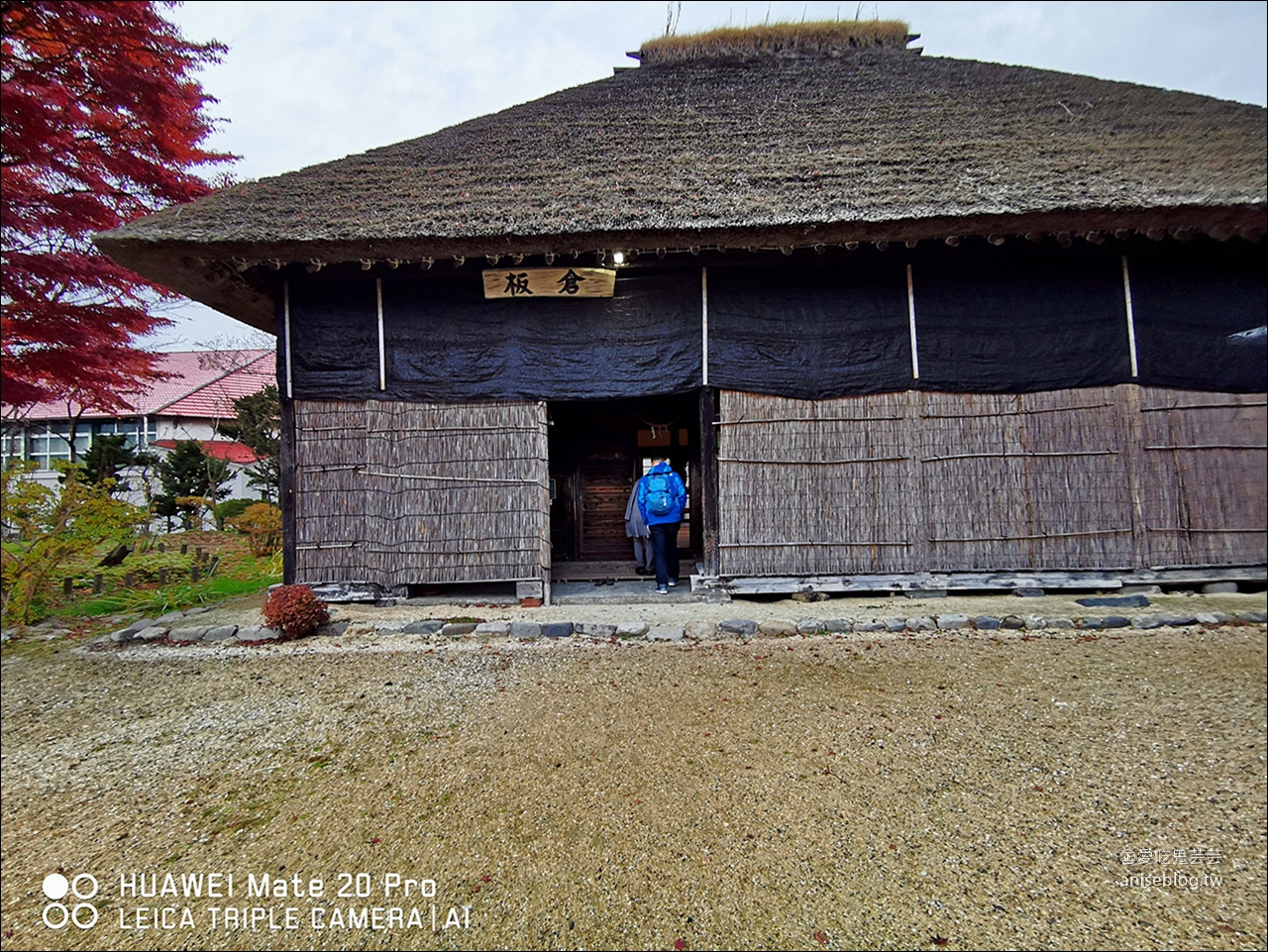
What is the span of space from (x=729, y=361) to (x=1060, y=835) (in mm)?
3845

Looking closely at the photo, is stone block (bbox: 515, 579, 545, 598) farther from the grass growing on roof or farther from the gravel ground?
the grass growing on roof

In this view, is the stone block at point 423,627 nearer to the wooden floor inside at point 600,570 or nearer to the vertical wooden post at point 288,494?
the vertical wooden post at point 288,494

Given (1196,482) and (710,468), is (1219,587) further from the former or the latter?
(710,468)

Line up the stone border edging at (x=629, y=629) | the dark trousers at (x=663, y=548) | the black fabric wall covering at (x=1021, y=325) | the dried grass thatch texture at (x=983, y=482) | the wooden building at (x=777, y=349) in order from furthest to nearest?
1. the dark trousers at (x=663, y=548)
2. the black fabric wall covering at (x=1021, y=325)
3. the dried grass thatch texture at (x=983, y=482)
4. the wooden building at (x=777, y=349)
5. the stone border edging at (x=629, y=629)

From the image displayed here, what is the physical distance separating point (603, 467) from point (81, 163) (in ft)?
21.2

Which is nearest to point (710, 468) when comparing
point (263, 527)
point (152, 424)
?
point (263, 527)

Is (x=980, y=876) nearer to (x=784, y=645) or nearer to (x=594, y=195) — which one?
(x=784, y=645)

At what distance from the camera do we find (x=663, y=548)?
4.98m

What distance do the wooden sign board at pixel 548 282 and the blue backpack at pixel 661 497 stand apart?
1.91m

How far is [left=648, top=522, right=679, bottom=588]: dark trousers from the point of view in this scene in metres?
4.96

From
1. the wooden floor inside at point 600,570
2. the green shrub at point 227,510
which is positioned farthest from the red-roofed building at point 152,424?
the wooden floor inside at point 600,570

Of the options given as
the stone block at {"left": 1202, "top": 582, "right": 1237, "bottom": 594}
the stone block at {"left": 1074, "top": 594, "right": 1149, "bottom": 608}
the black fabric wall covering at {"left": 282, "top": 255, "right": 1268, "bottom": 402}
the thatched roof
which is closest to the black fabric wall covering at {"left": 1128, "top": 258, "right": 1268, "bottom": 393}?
the thatched roof

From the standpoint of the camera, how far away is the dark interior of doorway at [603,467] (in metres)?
7.29

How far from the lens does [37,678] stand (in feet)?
9.75
